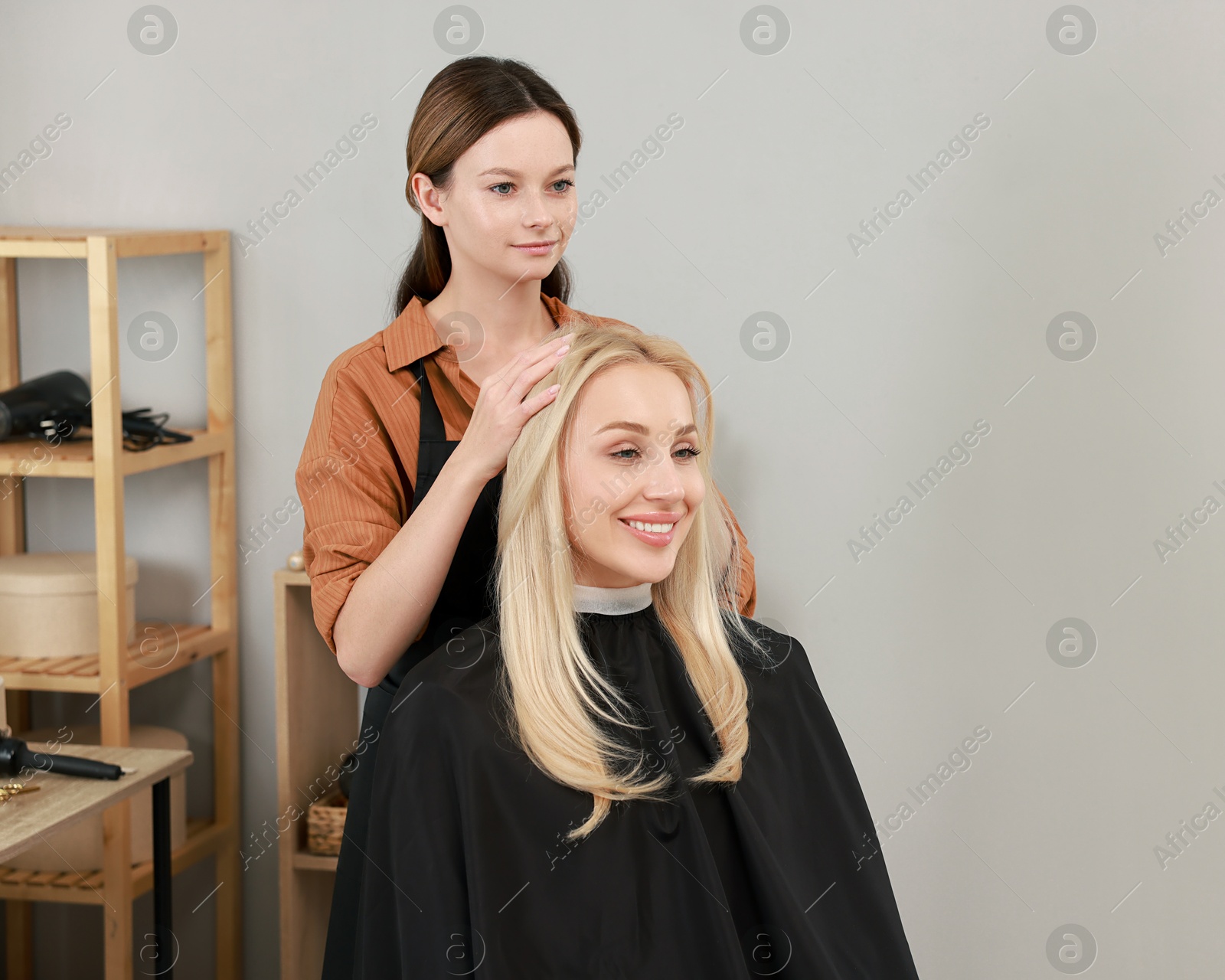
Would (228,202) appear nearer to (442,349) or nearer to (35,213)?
(35,213)

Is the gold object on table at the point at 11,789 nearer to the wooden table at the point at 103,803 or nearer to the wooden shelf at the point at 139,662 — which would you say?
the wooden table at the point at 103,803

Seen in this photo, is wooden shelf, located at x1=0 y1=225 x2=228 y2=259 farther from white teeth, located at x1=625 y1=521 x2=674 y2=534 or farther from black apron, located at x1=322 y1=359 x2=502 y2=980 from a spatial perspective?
white teeth, located at x1=625 y1=521 x2=674 y2=534

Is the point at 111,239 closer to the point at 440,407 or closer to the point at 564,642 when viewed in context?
the point at 440,407

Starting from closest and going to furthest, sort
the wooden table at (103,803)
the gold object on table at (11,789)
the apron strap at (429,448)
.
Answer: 1. the apron strap at (429,448)
2. the wooden table at (103,803)
3. the gold object on table at (11,789)

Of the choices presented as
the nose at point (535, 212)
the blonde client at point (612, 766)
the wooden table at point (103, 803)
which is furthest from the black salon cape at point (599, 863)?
the wooden table at point (103, 803)

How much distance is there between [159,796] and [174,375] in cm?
94

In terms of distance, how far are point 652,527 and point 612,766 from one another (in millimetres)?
288

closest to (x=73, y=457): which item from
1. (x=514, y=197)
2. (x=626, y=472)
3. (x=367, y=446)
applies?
(x=367, y=446)

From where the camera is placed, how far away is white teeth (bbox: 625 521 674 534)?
1402 mm

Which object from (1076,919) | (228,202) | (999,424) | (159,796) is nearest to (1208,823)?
(1076,919)

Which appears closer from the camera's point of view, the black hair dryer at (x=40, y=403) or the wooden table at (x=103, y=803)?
the wooden table at (x=103, y=803)

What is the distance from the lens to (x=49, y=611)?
2.29 metres

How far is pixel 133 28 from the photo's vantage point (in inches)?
97.2

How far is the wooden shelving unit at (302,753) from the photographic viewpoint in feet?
7.63
